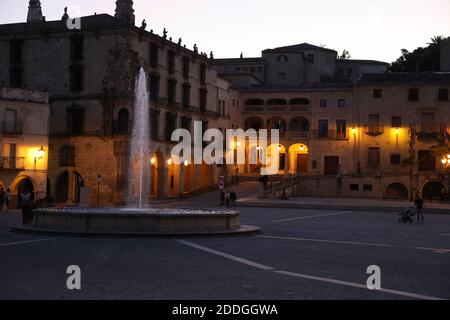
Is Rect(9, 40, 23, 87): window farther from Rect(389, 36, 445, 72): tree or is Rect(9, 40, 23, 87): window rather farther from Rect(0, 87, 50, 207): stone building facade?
Rect(389, 36, 445, 72): tree

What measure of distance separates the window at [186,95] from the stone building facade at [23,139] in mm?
14861

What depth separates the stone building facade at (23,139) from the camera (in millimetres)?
46000

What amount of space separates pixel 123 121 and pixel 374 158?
25841mm

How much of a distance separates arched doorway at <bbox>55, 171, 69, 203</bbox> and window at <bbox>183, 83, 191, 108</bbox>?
12424mm

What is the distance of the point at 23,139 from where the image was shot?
4719 cm

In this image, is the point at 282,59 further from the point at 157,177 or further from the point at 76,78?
the point at 76,78

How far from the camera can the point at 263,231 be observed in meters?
27.9

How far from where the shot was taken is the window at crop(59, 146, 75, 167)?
5308 centimetres

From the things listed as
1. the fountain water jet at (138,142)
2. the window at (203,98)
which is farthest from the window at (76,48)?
the window at (203,98)

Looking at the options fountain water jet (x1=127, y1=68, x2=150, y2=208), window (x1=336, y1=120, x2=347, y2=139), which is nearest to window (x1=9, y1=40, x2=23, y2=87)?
fountain water jet (x1=127, y1=68, x2=150, y2=208)

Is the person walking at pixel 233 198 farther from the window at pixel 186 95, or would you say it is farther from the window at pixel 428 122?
the window at pixel 428 122
